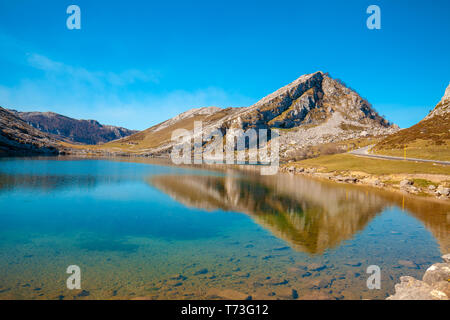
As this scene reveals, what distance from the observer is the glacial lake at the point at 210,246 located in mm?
12812

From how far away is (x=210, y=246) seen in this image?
19.4 metres

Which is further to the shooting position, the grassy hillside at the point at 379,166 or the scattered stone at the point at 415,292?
the grassy hillside at the point at 379,166

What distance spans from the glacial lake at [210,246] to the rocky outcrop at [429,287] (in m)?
0.76

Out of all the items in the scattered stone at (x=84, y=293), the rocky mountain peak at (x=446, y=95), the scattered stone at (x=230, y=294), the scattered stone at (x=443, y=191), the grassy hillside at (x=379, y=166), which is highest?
the rocky mountain peak at (x=446, y=95)

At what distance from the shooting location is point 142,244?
19266mm

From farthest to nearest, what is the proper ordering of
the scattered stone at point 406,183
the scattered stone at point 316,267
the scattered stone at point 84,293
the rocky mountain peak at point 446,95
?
the rocky mountain peak at point 446,95 → the scattered stone at point 406,183 → the scattered stone at point 316,267 → the scattered stone at point 84,293

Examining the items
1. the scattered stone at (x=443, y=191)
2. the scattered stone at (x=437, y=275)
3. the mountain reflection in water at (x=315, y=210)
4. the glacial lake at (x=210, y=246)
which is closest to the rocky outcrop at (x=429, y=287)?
the scattered stone at (x=437, y=275)

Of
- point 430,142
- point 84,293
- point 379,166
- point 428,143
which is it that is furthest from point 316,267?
point 430,142

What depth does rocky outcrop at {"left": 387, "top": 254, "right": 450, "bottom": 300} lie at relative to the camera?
11.0 m

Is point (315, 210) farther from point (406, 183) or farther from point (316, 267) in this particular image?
point (406, 183)

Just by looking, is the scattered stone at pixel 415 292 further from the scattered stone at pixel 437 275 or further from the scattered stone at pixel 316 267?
the scattered stone at pixel 316 267

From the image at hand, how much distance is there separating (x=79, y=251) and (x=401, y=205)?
127ft
